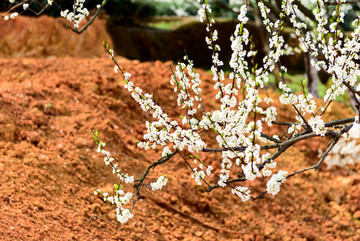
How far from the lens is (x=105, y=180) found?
17.6 feet

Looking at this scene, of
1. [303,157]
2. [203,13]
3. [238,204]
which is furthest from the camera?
[303,157]

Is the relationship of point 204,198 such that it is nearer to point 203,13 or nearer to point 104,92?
point 104,92

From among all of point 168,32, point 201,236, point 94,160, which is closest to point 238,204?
point 201,236

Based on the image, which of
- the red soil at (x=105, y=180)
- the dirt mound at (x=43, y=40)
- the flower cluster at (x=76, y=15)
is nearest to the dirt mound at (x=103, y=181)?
the red soil at (x=105, y=180)

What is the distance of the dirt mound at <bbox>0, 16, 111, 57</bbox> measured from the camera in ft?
32.2

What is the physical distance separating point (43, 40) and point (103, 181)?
6.27 meters

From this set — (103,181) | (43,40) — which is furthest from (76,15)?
(43,40)

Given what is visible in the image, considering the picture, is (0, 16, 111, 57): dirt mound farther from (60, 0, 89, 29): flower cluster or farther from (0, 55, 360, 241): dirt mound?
(60, 0, 89, 29): flower cluster

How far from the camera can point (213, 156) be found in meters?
6.66

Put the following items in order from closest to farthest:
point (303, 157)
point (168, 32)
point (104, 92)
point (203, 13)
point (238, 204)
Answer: point (203, 13)
point (238, 204)
point (104, 92)
point (303, 157)
point (168, 32)

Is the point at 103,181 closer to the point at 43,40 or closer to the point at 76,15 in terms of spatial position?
the point at 76,15

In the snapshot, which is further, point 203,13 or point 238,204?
point 238,204

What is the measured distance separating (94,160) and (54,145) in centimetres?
58

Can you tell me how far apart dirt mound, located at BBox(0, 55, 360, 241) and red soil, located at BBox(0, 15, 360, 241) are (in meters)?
0.02
